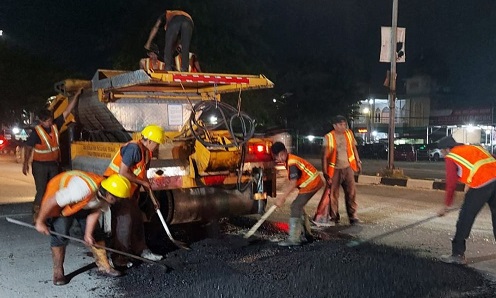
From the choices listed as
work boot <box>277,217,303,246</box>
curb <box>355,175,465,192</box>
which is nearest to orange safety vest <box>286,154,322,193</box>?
work boot <box>277,217,303,246</box>

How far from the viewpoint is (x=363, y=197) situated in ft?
33.0

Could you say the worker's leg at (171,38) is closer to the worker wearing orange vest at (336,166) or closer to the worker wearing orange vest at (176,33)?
the worker wearing orange vest at (176,33)

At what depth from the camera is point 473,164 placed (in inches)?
198

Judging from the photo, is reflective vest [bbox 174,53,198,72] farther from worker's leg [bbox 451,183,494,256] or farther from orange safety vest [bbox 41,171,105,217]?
worker's leg [bbox 451,183,494,256]

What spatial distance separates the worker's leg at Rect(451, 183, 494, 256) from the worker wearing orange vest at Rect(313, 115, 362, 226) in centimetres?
219

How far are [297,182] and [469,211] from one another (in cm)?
180

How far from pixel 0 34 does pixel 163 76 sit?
28.7 meters

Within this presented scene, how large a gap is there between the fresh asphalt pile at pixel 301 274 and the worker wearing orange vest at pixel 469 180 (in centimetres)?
33

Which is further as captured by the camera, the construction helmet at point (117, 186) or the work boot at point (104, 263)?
the work boot at point (104, 263)

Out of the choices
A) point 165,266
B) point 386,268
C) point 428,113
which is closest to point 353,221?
point 386,268

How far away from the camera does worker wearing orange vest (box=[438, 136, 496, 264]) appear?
16.4ft

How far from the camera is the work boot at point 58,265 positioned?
460 centimetres

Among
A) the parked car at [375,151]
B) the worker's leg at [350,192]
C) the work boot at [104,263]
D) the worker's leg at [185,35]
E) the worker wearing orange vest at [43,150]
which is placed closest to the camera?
the work boot at [104,263]

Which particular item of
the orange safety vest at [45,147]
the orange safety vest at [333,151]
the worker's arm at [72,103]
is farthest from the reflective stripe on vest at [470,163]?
the worker's arm at [72,103]
